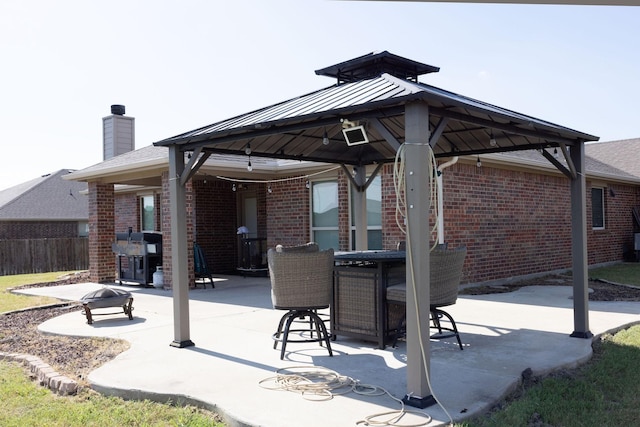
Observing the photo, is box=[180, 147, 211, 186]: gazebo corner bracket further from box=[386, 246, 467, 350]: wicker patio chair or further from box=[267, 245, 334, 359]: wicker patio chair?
box=[386, 246, 467, 350]: wicker patio chair

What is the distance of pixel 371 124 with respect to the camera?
478 centimetres

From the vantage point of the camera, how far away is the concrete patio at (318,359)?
13.8ft

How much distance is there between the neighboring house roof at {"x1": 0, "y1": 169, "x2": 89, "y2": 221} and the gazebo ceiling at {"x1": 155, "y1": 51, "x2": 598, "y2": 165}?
64.1 feet

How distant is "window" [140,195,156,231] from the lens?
1652 cm

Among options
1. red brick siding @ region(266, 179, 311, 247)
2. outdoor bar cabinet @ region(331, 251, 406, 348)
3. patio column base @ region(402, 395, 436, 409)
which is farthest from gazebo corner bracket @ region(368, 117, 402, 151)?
red brick siding @ region(266, 179, 311, 247)

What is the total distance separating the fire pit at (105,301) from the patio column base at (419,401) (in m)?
5.23

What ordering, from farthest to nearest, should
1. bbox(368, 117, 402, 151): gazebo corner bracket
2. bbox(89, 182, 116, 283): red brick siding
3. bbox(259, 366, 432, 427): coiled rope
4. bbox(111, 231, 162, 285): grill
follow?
bbox(89, 182, 116, 283): red brick siding → bbox(111, 231, 162, 285): grill → bbox(368, 117, 402, 151): gazebo corner bracket → bbox(259, 366, 432, 427): coiled rope

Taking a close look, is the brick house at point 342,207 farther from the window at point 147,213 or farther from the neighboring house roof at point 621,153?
the neighboring house roof at point 621,153

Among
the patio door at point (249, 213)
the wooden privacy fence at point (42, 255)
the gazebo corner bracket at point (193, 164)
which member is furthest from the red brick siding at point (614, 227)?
the wooden privacy fence at point (42, 255)

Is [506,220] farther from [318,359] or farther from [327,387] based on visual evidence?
[327,387]

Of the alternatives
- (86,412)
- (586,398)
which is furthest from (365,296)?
(86,412)

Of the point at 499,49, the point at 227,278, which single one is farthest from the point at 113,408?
the point at 227,278

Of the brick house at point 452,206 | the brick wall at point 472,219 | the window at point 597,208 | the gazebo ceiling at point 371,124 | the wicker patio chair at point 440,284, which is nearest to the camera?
the gazebo ceiling at point 371,124

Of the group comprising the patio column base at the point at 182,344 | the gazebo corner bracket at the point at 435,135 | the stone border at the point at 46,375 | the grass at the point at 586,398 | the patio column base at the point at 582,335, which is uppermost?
the gazebo corner bracket at the point at 435,135
